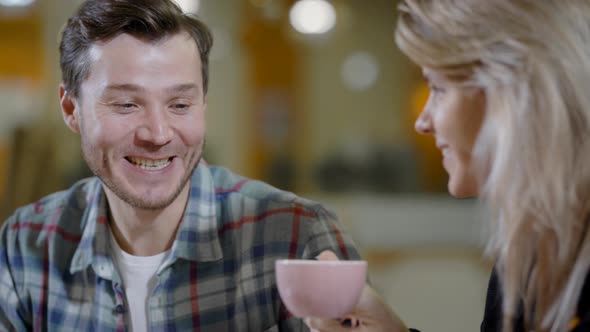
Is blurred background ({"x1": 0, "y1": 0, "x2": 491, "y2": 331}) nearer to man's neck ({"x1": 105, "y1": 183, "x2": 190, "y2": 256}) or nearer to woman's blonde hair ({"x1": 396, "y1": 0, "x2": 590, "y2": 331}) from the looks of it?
man's neck ({"x1": 105, "y1": 183, "x2": 190, "y2": 256})

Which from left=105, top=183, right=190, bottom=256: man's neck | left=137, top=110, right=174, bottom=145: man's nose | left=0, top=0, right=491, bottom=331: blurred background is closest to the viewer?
left=137, top=110, right=174, bottom=145: man's nose

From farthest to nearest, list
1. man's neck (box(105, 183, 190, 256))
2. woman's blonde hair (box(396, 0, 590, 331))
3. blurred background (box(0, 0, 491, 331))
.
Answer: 1. blurred background (box(0, 0, 491, 331))
2. man's neck (box(105, 183, 190, 256))
3. woman's blonde hair (box(396, 0, 590, 331))

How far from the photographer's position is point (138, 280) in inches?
62.3

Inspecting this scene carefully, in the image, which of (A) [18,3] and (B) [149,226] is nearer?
(B) [149,226]

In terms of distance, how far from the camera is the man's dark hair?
1.53 metres

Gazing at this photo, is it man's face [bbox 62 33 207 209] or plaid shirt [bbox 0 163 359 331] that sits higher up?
man's face [bbox 62 33 207 209]

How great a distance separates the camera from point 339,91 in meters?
4.57

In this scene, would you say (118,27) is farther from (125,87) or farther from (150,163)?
(150,163)

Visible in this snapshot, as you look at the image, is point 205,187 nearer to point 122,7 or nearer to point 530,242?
point 122,7

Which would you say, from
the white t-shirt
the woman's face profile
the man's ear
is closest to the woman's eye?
the woman's face profile

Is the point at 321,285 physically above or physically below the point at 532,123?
below

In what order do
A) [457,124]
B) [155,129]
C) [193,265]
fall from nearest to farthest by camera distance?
[457,124] < [155,129] < [193,265]

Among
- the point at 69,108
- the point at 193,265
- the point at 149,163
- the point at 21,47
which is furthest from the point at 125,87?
the point at 21,47

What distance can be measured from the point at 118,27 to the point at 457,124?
29.0 inches
